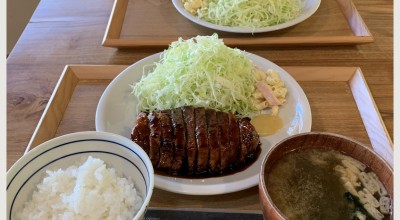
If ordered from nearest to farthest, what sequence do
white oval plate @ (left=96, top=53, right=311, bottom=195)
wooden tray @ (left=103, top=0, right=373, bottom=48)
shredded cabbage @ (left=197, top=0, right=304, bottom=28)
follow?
white oval plate @ (left=96, top=53, right=311, bottom=195) → wooden tray @ (left=103, top=0, right=373, bottom=48) → shredded cabbage @ (left=197, top=0, right=304, bottom=28)

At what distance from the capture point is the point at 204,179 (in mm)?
1449

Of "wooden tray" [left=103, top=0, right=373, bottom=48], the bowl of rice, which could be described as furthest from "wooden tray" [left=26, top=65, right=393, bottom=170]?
the bowl of rice

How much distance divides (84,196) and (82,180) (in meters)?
0.07

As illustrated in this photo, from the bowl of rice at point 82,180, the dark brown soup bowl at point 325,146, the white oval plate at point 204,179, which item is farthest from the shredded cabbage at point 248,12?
the bowl of rice at point 82,180

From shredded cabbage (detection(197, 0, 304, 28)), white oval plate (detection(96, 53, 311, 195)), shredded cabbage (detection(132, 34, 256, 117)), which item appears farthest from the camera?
shredded cabbage (detection(197, 0, 304, 28))

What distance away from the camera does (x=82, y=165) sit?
4.08 feet

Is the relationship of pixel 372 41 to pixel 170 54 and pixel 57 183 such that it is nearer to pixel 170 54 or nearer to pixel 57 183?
pixel 170 54

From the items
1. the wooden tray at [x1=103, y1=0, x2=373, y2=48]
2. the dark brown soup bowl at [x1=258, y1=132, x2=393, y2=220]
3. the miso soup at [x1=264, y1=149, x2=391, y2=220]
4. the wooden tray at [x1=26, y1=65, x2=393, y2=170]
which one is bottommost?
the wooden tray at [x1=26, y1=65, x2=393, y2=170]

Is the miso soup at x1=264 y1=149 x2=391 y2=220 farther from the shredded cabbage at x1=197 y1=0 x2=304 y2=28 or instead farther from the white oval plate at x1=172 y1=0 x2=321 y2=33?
the shredded cabbage at x1=197 y1=0 x2=304 y2=28

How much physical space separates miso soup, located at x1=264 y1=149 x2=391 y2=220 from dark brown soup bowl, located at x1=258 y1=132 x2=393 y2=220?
0.06 ft

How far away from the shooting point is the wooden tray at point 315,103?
169cm

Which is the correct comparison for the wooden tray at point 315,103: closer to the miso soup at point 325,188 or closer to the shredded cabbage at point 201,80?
the shredded cabbage at point 201,80

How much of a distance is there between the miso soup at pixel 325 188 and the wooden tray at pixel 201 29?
111 cm

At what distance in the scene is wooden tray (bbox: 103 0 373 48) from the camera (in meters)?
2.18
